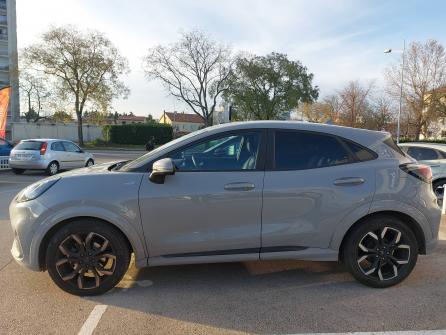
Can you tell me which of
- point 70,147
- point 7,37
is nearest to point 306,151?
point 70,147

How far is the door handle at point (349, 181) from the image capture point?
147 inches

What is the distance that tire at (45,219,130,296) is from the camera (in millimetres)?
3584

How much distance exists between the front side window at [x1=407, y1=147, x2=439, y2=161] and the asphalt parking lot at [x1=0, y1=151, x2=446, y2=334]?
4.88 meters

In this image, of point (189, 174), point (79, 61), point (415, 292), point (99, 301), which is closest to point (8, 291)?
point (99, 301)

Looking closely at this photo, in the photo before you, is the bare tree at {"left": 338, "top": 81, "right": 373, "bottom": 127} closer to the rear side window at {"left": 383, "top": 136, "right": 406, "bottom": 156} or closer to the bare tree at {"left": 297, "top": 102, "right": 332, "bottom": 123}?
the bare tree at {"left": 297, "top": 102, "right": 332, "bottom": 123}

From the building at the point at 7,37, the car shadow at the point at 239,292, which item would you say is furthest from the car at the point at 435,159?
the building at the point at 7,37

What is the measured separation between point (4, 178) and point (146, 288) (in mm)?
11164

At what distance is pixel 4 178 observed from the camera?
42.2 ft

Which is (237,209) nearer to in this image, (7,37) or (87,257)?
(87,257)

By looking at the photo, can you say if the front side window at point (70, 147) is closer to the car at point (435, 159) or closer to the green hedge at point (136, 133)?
the car at point (435, 159)

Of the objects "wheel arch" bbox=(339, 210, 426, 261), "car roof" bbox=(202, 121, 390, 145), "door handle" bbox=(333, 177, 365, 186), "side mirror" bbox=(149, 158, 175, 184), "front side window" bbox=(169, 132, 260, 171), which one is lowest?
"wheel arch" bbox=(339, 210, 426, 261)

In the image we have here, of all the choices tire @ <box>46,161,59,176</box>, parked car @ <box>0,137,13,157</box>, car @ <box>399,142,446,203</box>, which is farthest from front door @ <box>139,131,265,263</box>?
parked car @ <box>0,137,13,157</box>

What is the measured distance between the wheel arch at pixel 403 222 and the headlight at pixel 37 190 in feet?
9.53

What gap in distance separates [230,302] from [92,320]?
3.99 ft
